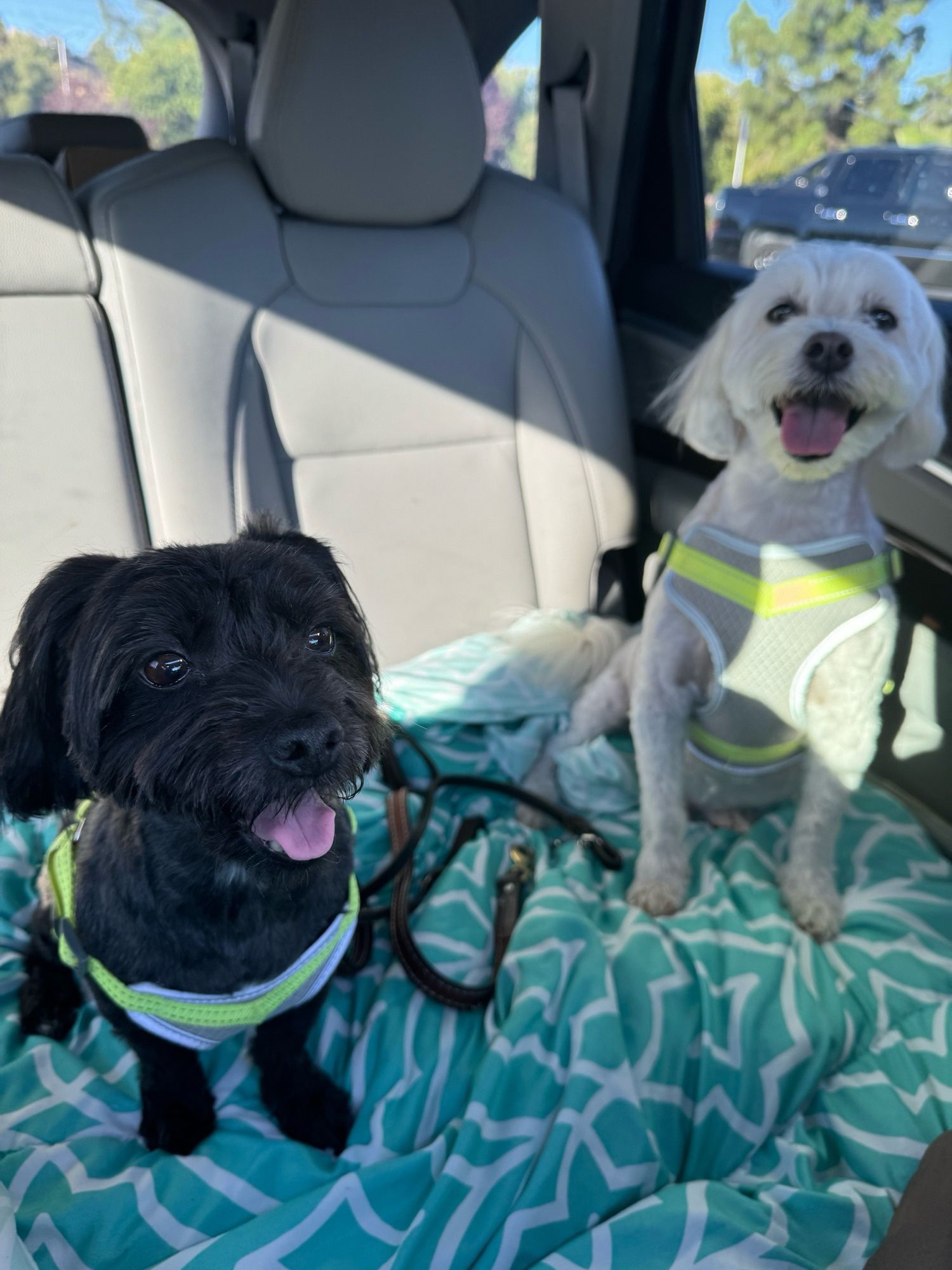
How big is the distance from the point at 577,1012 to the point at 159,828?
886 millimetres

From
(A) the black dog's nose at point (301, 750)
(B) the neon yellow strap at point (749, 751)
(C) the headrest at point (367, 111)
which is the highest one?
(C) the headrest at point (367, 111)

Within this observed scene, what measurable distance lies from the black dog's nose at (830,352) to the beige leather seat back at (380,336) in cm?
96

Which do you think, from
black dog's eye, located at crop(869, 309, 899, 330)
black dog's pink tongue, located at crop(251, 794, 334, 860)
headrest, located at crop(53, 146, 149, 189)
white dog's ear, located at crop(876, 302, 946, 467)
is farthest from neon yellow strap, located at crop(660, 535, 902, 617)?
headrest, located at crop(53, 146, 149, 189)

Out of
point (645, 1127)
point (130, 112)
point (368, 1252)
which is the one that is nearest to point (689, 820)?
point (645, 1127)

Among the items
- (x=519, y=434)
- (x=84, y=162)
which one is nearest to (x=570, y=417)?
(x=519, y=434)

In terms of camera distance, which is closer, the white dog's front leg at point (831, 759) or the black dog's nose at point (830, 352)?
the black dog's nose at point (830, 352)

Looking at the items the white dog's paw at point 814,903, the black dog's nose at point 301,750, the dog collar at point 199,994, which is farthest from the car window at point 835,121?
the dog collar at point 199,994

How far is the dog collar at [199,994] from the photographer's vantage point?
1327 mm

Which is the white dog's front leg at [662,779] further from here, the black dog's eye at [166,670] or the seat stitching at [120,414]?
the seat stitching at [120,414]

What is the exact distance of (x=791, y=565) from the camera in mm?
1841

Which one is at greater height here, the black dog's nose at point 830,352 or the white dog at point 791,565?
the black dog's nose at point 830,352

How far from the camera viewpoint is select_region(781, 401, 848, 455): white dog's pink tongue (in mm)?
1762

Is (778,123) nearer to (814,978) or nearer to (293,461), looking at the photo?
(293,461)

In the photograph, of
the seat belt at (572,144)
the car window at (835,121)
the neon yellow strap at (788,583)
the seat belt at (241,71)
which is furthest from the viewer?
the seat belt at (241,71)
